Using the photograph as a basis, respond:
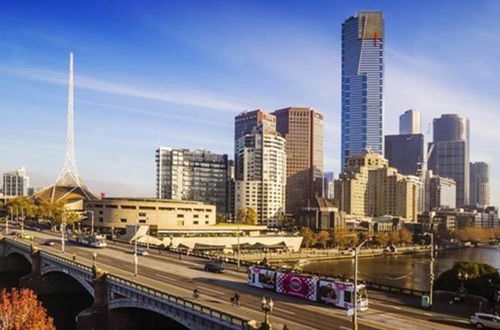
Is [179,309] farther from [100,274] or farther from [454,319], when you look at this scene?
[454,319]

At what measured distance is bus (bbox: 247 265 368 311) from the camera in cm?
5395

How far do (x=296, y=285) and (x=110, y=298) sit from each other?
2344cm

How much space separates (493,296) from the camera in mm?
66125

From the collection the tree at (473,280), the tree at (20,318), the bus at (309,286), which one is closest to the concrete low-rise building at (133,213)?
the bus at (309,286)

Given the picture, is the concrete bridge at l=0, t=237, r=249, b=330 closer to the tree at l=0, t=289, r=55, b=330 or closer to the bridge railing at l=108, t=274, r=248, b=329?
the bridge railing at l=108, t=274, r=248, b=329

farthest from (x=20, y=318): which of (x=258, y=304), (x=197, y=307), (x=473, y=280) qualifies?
(x=473, y=280)

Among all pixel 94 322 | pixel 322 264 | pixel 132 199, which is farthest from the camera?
pixel 132 199

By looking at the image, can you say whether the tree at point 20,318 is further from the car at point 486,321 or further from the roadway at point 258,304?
the car at point 486,321

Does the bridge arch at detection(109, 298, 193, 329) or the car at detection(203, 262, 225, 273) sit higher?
the car at detection(203, 262, 225, 273)

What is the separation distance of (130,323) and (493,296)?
43.8 meters

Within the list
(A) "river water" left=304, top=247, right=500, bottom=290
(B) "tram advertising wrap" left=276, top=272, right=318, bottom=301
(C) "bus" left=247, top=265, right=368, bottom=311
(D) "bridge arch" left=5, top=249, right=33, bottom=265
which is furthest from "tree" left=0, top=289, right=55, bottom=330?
(A) "river water" left=304, top=247, right=500, bottom=290

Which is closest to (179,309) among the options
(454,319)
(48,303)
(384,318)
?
(384,318)

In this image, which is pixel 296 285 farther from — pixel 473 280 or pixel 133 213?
pixel 133 213

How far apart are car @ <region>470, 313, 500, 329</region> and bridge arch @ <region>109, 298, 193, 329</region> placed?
81.4 feet
